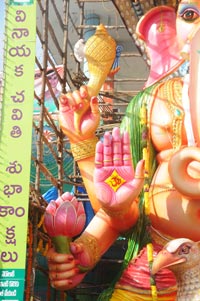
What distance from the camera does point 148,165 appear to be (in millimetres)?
4277

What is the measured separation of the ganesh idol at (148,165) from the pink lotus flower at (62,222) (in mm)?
66

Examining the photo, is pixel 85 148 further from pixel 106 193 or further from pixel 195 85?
pixel 195 85

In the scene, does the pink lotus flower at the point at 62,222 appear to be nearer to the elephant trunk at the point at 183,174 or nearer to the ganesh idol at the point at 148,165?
the ganesh idol at the point at 148,165

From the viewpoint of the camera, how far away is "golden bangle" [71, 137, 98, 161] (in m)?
4.34

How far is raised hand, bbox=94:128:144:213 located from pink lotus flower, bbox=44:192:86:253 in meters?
0.22

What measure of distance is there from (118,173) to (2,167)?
0.76 m

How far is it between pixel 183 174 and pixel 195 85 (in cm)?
62

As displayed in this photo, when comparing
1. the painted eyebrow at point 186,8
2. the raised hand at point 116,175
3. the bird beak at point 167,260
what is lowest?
the bird beak at point 167,260

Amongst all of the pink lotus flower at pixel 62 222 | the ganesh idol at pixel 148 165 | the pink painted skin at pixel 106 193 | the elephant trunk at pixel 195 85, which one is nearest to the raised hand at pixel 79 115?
the ganesh idol at pixel 148 165

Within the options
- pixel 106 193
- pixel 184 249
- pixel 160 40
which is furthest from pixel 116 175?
pixel 160 40

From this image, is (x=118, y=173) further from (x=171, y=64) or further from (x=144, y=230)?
(x=171, y=64)

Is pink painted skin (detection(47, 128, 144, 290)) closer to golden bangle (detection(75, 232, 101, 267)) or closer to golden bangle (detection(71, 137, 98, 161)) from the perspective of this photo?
golden bangle (detection(75, 232, 101, 267))

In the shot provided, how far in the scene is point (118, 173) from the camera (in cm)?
394

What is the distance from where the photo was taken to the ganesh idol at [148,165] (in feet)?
12.9
